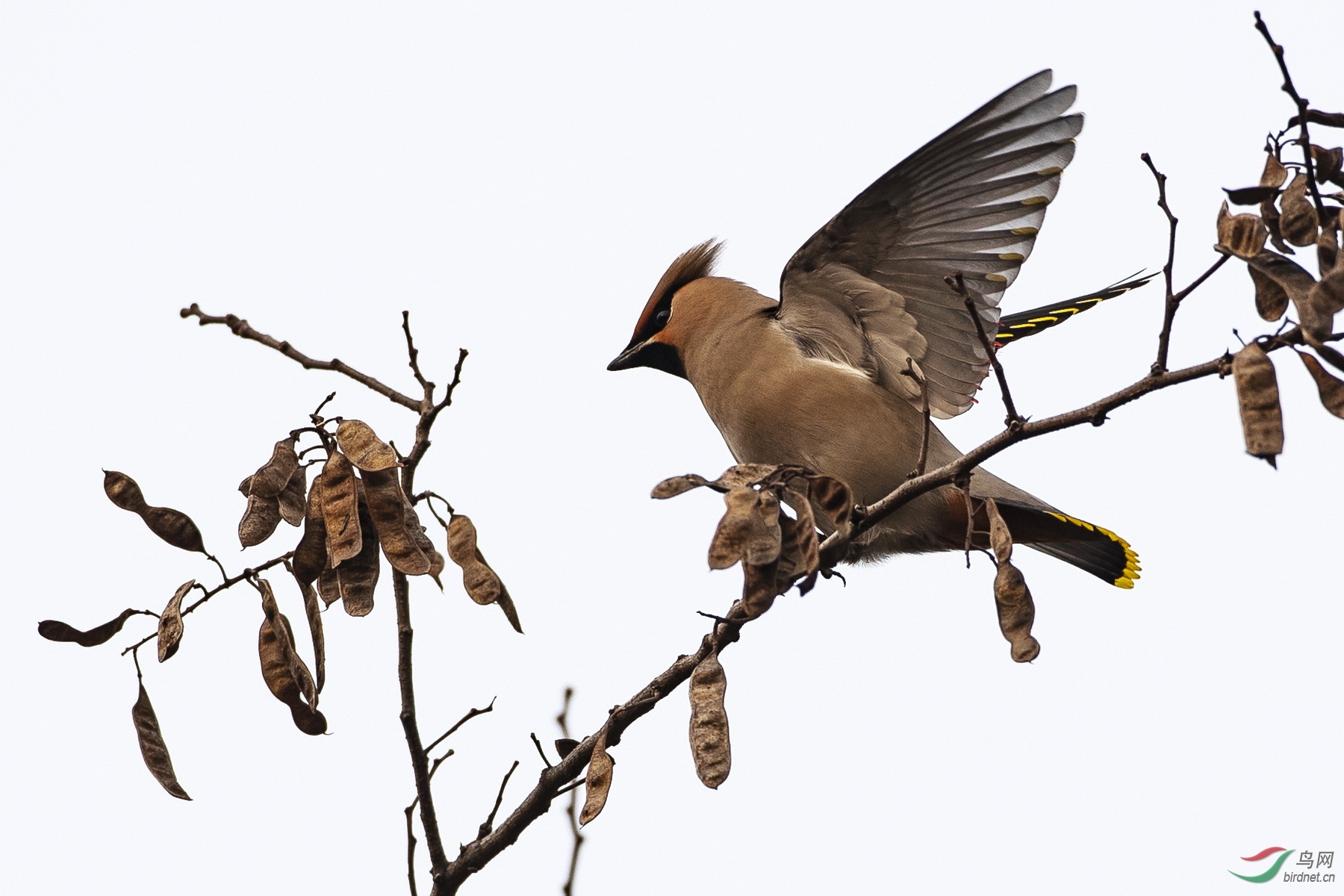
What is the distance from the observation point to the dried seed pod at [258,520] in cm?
276

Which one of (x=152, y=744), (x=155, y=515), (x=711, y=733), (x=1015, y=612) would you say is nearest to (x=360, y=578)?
(x=155, y=515)

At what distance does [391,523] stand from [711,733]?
29.2 inches

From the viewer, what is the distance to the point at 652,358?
5.12 metres

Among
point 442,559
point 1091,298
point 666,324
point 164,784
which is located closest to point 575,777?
point 442,559

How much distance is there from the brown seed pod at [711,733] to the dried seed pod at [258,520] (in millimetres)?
903

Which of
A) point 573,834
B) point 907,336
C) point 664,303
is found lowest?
point 573,834

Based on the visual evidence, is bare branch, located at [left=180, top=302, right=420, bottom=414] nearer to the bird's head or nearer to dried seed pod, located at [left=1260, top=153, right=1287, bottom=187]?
dried seed pod, located at [left=1260, top=153, right=1287, bottom=187]

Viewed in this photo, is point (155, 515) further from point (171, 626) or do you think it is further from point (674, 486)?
point (674, 486)

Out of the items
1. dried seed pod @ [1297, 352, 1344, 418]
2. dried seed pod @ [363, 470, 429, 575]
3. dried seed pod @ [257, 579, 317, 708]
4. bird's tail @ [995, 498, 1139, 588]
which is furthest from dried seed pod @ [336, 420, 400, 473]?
bird's tail @ [995, 498, 1139, 588]

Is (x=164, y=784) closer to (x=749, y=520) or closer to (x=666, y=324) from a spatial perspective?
(x=749, y=520)

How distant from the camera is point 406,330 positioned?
2896 millimetres

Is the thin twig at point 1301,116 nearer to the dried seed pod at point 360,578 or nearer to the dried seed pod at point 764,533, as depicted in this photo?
the dried seed pod at point 764,533

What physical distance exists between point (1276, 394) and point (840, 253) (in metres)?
2.05

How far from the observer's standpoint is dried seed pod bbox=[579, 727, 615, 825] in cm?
281
